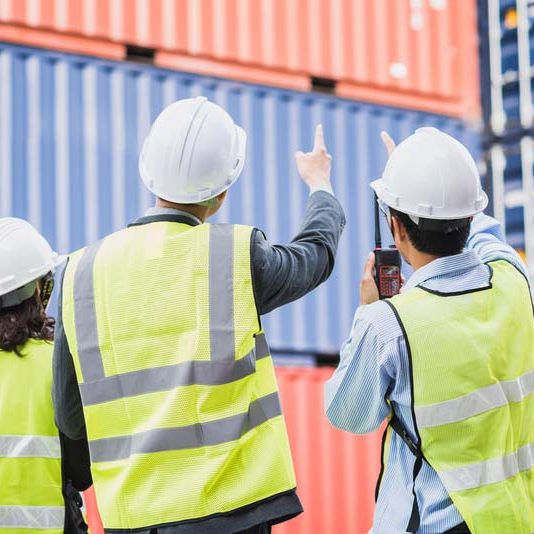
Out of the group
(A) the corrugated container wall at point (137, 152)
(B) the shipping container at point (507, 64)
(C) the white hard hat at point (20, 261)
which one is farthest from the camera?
(B) the shipping container at point (507, 64)

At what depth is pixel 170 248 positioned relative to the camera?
283 cm

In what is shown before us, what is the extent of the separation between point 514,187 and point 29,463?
24.3 ft

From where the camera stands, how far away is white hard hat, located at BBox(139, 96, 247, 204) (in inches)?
117

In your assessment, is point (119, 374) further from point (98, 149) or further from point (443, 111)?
point (443, 111)

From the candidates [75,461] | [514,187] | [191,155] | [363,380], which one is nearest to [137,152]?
Result: [514,187]

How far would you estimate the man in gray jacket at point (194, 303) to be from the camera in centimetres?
273

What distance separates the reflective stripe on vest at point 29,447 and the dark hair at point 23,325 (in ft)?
0.88

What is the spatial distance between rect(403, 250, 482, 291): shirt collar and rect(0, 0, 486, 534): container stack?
477 centimetres

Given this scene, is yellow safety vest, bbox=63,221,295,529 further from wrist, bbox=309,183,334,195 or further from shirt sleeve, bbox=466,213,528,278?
shirt sleeve, bbox=466,213,528,278

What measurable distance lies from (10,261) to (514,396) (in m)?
1.62

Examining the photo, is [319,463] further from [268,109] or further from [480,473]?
[480,473]

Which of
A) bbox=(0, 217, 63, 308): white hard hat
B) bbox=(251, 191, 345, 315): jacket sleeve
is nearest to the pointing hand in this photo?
bbox=(251, 191, 345, 315): jacket sleeve

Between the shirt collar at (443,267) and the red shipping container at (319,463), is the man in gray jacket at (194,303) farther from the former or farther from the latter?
the red shipping container at (319,463)

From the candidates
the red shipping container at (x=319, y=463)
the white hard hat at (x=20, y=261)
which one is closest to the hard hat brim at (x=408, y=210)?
the white hard hat at (x=20, y=261)
